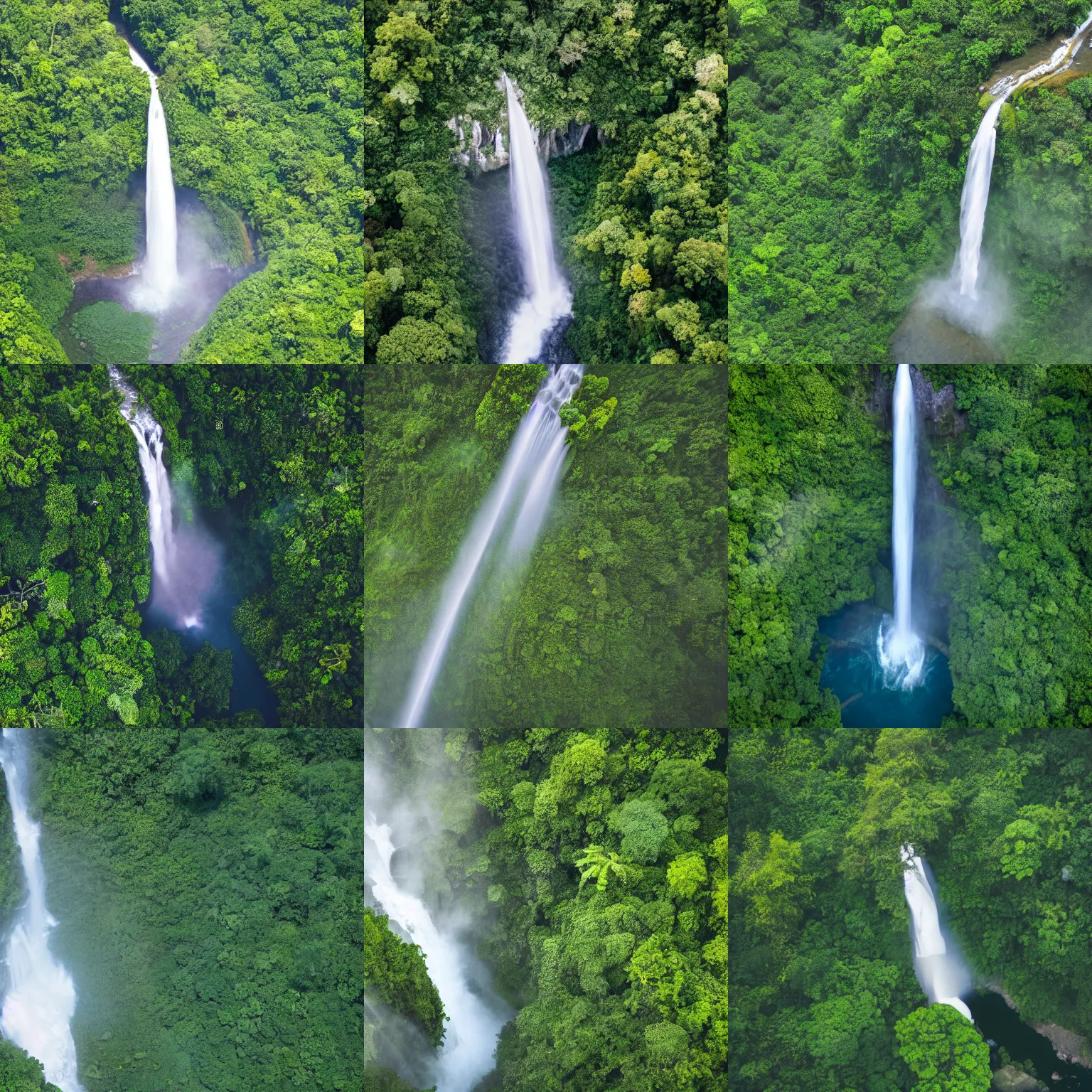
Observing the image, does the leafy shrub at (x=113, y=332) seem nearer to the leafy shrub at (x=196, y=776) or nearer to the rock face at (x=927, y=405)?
the leafy shrub at (x=196, y=776)

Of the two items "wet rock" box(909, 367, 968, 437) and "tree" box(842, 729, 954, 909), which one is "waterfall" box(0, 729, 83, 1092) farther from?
"wet rock" box(909, 367, 968, 437)

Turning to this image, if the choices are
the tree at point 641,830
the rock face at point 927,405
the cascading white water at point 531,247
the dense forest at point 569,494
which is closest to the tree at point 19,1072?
the dense forest at point 569,494

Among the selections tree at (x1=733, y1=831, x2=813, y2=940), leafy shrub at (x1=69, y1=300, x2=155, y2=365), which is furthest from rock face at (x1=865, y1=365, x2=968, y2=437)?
leafy shrub at (x1=69, y1=300, x2=155, y2=365)

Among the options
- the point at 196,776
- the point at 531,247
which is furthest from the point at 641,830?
the point at 531,247

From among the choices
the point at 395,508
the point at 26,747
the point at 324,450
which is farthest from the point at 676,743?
the point at 26,747

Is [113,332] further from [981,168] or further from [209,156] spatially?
[981,168]
